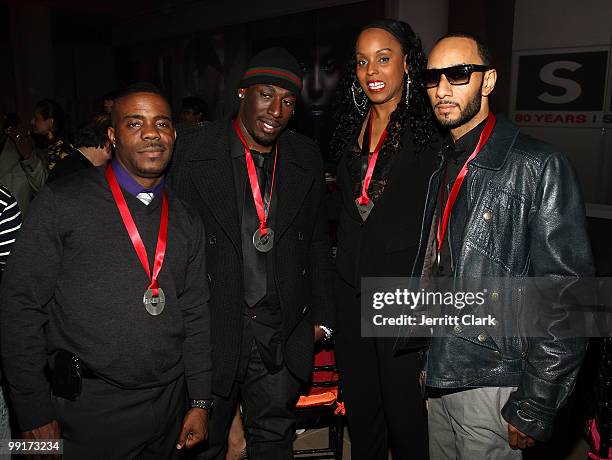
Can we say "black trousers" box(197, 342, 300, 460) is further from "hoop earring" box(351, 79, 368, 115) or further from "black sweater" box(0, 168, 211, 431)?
"hoop earring" box(351, 79, 368, 115)

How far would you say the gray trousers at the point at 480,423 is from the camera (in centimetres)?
214

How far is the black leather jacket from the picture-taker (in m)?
1.95

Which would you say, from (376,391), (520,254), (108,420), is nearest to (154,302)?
(108,420)

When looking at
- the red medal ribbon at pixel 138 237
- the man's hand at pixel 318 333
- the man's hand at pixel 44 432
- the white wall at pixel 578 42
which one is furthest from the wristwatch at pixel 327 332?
the white wall at pixel 578 42

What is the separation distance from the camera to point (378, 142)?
9.36 ft

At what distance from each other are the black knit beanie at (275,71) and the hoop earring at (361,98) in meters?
0.49

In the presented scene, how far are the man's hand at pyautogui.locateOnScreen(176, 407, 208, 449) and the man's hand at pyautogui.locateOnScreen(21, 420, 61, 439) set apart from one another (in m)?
0.55

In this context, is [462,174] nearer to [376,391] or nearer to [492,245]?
[492,245]

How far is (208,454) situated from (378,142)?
1.85 meters

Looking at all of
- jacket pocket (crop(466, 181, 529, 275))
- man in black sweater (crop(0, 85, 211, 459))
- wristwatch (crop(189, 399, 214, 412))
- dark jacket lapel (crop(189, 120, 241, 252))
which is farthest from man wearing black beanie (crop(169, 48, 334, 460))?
jacket pocket (crop(466, 181, 529, 275))

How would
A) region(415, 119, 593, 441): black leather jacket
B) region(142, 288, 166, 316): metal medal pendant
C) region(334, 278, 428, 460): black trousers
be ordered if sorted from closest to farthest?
1. region(415, 119, 593, 441): black leather jacket
2. region(142, 288, 166, 316): metal medal pendant
3. region(334, 278, 428, 460): black trousers

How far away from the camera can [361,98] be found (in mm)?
3143

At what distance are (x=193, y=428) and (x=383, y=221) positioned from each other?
52.7 inches

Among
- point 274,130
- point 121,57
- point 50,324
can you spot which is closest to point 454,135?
point 274,130
